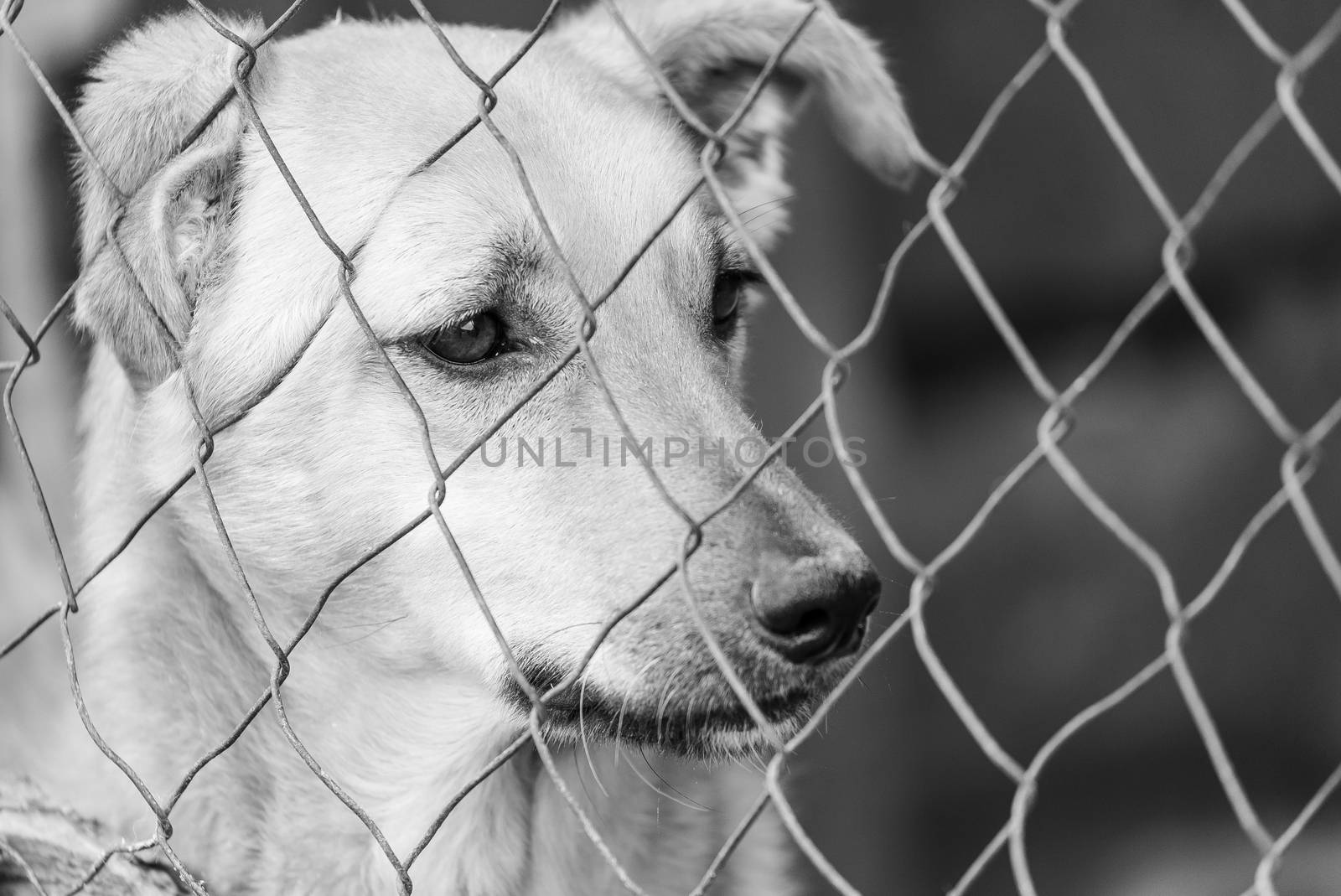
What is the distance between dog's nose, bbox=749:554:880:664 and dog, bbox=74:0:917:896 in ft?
0.16

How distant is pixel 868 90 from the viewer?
8.02 ft

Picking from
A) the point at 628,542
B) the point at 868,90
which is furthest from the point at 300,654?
the point at 868,90

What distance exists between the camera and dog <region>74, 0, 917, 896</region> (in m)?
1.95

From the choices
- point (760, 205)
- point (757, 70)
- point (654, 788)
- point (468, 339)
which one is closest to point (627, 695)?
point (654, 788)

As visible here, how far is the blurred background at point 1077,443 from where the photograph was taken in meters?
3.83

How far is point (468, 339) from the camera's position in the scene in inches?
83.1

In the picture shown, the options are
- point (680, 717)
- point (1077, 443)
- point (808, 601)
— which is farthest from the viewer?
point (1077, 443)

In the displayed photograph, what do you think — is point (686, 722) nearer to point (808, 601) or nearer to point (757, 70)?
point (808, 601)

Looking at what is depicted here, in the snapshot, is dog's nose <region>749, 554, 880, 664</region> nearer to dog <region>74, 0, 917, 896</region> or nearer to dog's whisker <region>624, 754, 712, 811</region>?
dog <region>74, 0, 917, 896</region>

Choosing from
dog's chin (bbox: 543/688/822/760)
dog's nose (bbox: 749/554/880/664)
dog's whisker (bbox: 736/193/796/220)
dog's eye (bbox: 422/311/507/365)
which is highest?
dog's whisker (bbox: 736/193/796/220)

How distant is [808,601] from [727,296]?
105 centimetres

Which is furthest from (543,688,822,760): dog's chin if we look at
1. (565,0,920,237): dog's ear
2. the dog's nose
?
(565,0,920,237): dog's ear

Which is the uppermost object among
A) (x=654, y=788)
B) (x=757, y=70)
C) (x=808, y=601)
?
(x=757, y=70)

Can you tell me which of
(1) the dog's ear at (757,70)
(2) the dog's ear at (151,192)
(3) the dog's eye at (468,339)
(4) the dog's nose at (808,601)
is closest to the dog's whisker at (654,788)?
(4) the dog's nose at (808,601)
